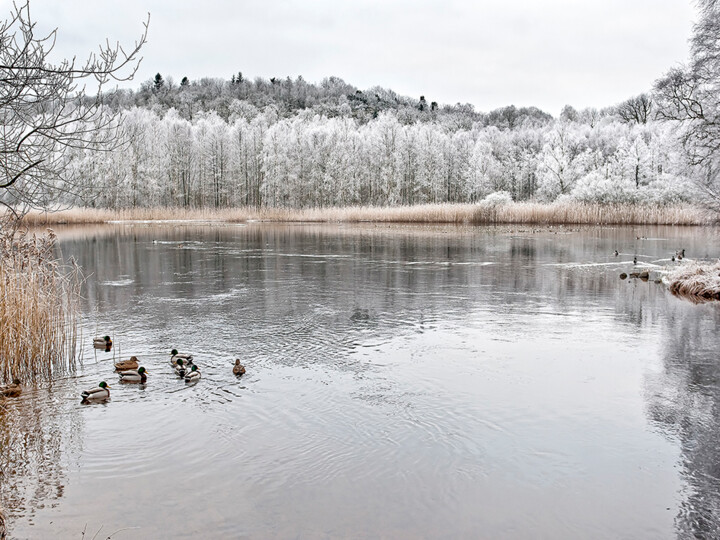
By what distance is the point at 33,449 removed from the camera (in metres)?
7.02

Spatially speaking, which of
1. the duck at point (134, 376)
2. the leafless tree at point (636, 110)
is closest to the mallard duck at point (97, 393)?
the duck at point (134, 376)

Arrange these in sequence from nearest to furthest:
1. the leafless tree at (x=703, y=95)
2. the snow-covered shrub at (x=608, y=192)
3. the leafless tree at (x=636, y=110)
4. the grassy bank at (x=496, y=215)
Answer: the leafless tree at (x=703, y=95), the grassy bank at (x=496, y=215), the snow-covered shrub at (x=608, y=192), the leafless tree at (x=636, y=110)

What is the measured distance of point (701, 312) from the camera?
15.1 meters

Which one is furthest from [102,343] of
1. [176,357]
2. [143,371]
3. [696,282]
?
[696,282]

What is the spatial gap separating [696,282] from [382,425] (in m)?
14.0

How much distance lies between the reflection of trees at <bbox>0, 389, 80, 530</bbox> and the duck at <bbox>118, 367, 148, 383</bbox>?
0.99 m

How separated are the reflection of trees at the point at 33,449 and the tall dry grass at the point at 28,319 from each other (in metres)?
0.69

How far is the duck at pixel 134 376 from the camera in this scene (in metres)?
9.19

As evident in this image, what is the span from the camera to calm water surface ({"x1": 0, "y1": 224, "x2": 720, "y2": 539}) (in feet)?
18.6

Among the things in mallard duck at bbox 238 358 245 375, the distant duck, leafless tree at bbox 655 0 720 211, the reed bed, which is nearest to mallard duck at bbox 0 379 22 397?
the distant duck

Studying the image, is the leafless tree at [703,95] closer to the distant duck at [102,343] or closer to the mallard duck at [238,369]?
the mallard duck at [238,369]

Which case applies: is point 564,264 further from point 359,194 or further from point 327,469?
point 359,194

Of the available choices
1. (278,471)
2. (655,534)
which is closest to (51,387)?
(278,471)

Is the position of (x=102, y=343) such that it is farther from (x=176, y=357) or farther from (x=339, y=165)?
(x=339, y=165)
